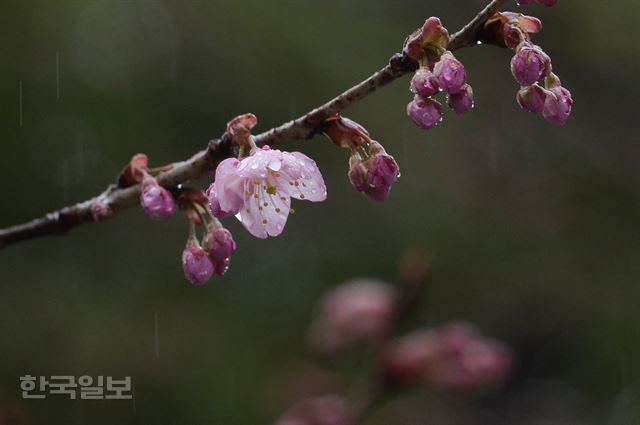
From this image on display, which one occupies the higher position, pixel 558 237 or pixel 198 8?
pixel 198 8

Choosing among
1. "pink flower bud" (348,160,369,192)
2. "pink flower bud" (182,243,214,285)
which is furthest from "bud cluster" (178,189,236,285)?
"pink flower bud" (348,160,369,192)

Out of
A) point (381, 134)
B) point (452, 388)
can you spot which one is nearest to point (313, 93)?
point (381, 134)

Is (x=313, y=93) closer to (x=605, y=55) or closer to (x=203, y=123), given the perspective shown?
(x=203, y=123)

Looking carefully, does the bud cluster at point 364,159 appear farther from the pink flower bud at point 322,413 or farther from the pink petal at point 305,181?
the pink flower bud at point 322,413

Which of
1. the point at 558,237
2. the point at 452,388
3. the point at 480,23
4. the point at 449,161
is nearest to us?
the point at 480,23

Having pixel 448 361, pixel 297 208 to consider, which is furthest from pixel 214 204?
pixel 297 208

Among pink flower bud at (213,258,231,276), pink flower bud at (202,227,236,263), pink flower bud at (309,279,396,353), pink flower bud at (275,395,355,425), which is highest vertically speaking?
pink flower bud at (202,227,236,263)

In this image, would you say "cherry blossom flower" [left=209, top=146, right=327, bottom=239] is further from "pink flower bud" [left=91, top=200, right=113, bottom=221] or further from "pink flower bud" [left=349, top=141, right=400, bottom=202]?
"pink flower bud" [left=91, top=200, right=113, bottom=221]

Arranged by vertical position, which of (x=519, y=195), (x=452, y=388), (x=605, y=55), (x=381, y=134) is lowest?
(x=452, y=388)
